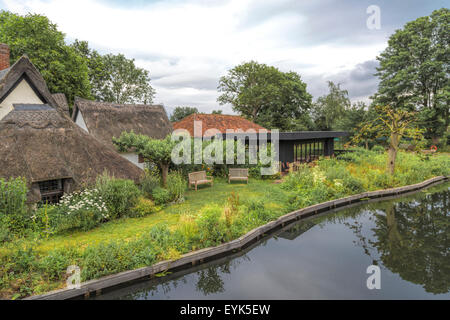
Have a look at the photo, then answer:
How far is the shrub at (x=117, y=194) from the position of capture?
28.4 feet

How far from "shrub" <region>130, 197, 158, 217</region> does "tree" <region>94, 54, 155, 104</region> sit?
2937 cm

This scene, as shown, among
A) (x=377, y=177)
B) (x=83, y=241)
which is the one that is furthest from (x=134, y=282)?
(x=377, y=177)

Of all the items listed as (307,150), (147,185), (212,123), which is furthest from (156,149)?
(307,150)

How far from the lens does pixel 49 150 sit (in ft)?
28.1

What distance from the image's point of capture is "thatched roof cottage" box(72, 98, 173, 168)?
1537cm

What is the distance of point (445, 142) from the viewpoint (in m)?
30.1

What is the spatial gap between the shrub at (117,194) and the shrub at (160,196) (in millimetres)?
1042

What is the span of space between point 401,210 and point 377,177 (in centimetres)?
338

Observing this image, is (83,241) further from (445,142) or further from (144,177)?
(445,142)

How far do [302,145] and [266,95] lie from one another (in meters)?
18.2

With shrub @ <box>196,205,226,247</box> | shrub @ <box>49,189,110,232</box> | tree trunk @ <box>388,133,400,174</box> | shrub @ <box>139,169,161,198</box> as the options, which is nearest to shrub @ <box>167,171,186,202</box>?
shrub @ <box>139,169,161,198</box>

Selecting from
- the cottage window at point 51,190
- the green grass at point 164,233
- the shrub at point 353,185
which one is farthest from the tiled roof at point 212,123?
the cottage window at point 51,190

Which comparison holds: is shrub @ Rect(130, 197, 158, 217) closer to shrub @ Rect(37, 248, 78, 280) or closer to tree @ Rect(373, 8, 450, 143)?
shrub @ Rect(37, 248, 78, 280)

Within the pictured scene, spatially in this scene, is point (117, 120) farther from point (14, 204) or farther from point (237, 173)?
point (14, 204)
